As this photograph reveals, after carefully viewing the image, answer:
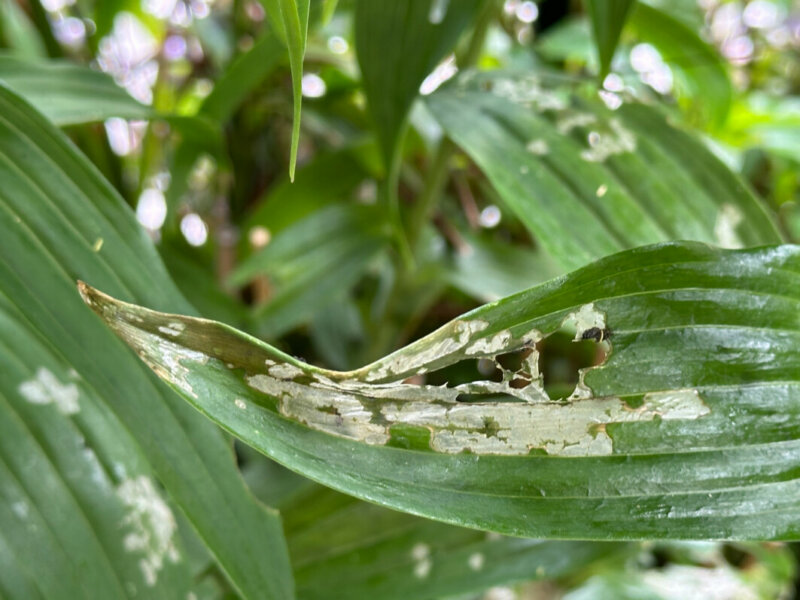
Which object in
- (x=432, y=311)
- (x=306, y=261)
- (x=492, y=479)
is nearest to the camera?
(x=492, y=479)

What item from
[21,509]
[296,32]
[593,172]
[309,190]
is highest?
[309,190]

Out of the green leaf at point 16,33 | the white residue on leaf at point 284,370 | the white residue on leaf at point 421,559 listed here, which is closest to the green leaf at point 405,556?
the white residue on leaf at point 421,559

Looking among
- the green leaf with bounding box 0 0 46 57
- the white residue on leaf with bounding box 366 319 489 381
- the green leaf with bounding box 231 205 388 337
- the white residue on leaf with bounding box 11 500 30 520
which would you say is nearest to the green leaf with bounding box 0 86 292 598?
the white residue on leaf with bounding box 11 500 30 520

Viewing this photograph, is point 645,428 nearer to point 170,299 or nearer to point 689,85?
point 170,299

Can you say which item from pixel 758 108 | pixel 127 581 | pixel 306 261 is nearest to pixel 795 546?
pixel 758 108

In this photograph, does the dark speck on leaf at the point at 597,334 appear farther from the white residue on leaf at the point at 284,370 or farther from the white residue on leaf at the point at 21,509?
the white residue on leaf at the point at 21,509

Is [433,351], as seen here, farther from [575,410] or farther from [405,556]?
[405,556]

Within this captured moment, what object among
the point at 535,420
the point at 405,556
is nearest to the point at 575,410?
the point at 535,420
